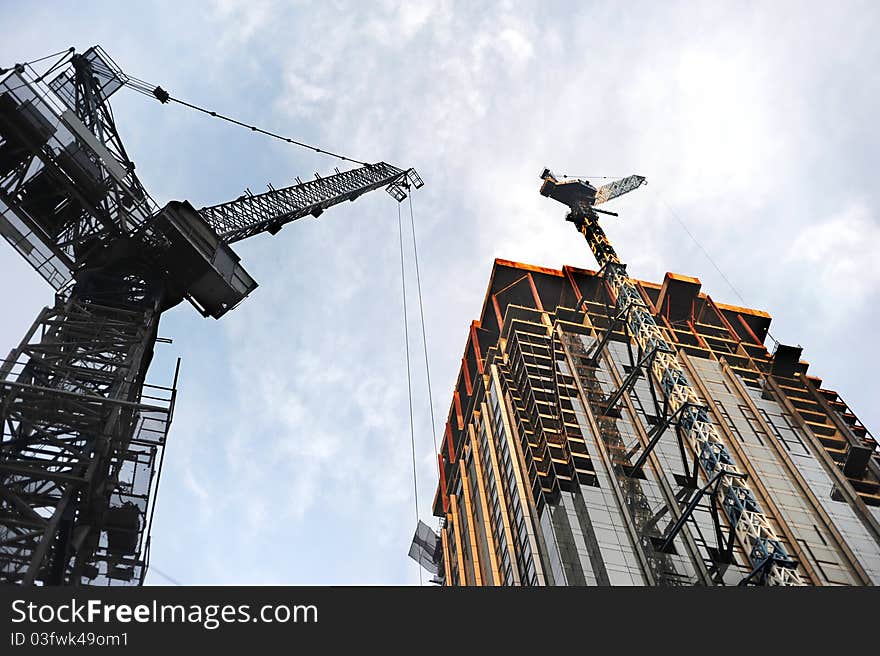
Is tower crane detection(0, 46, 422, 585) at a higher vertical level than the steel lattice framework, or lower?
lower

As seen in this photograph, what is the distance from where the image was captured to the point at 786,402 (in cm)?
8025

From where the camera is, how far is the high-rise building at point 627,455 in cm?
5875

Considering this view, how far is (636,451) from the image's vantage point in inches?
2702

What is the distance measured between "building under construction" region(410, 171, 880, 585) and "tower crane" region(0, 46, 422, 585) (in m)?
35.7

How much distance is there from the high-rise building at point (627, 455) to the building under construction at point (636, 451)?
18 cm

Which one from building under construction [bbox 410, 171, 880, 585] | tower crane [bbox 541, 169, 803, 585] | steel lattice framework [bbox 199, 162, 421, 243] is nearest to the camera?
steel lattice framework [bbox 199, 162, 421, 243]

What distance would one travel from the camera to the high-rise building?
58.8 metres

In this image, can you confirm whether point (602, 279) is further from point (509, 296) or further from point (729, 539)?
point (729, 539)

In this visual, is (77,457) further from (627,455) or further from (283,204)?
(627,455)

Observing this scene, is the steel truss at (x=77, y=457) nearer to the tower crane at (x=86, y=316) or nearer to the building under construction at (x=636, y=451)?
the tower crane at (x=86, y=316)

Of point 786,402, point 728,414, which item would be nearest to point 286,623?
point 728,414

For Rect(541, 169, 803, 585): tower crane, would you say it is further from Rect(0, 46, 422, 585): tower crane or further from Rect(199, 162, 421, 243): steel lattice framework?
Rect(0, 46, 422, 585): tower crane

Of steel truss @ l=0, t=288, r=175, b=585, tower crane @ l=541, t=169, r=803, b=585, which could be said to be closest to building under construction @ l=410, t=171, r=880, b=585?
tower crane @ l=541, t=169, r=803, b=585

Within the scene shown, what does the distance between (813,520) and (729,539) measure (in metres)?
10.1
